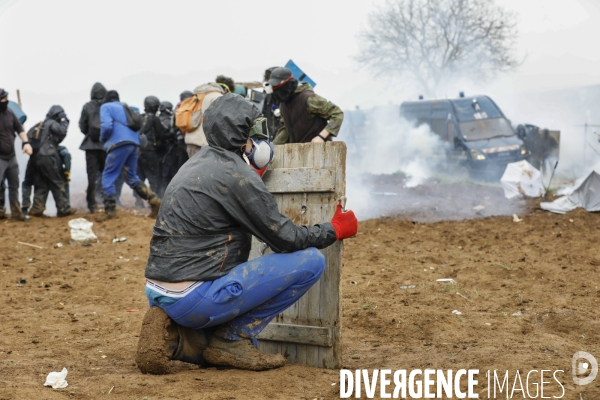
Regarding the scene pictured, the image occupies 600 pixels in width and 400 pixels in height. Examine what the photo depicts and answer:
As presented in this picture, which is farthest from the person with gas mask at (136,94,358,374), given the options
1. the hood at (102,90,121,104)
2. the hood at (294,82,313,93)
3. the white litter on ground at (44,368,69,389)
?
the hood at (102,90,121,104)

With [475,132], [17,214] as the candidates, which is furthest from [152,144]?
[475,132]

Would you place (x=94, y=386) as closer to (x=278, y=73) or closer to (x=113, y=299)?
(x=113, y=299)

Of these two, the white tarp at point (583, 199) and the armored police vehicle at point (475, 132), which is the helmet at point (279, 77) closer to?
the white tarp at point (583, 199)

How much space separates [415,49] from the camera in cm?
3222

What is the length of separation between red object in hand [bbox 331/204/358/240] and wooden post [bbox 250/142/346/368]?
0.78 feet

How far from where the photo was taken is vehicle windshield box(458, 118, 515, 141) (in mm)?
15516

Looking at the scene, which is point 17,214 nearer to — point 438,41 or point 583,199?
point 583,199

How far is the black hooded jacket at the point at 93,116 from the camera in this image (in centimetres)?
1188

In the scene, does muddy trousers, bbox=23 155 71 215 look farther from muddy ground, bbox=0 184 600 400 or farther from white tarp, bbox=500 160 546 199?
white tarp, bbox=500 160 546 199

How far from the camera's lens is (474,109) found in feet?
52.6

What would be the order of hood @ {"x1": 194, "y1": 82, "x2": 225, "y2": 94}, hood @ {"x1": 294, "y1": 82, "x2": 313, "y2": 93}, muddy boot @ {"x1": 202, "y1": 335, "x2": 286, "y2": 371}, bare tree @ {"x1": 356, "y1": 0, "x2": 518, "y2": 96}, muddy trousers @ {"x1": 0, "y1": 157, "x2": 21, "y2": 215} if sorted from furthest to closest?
bare tree @ {"x1": 356, "y1": 0, "x2": 518, "y2": 96}, muddy trousers @ {"x1": 0, "y1": 157, "x2": 21, "y2": 215}, hood @ {"x1": 194, "y1": 82, "x2": 225, "y2": 94}, hood @ {"x1": 294, "y1": 82, "x2": 313, "y2": 93}, muddy boot @ {"x1": 202, "y1": 335, "x2": 286, "y2": 371}

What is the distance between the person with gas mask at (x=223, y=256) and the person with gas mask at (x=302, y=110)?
3128 millimetres

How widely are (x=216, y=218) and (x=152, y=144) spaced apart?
35.5 feet

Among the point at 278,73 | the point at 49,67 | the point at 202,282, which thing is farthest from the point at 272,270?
the point at 49,67
